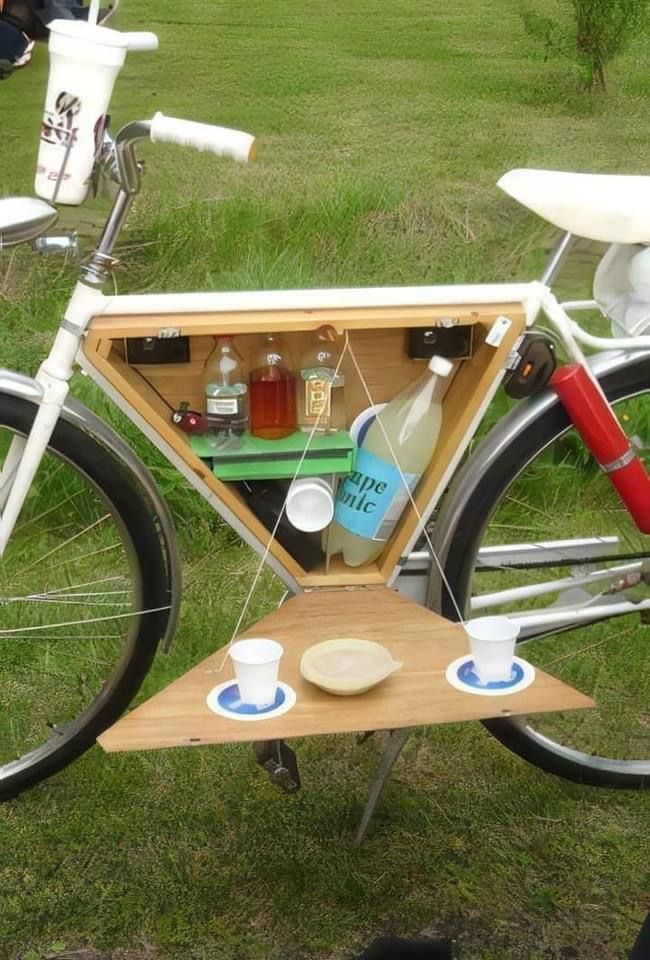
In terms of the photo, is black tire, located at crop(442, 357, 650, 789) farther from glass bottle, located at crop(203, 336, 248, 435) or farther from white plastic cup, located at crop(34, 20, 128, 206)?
white plastic cup, located at crop(34, 20, 128, 206)

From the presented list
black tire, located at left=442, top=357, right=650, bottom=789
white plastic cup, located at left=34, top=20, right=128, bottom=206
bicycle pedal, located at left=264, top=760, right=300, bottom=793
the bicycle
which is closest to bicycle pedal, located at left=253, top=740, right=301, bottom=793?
bicycle pedal, located at left=264, top=760, right=300, bottom=793

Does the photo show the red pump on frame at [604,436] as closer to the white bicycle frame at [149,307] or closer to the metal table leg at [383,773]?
the white bicycle frame at [149,307]

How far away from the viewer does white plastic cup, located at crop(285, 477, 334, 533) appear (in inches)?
67.7

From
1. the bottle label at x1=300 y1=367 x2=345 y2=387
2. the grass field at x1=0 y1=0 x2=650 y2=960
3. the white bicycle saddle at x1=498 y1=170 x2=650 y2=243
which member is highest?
the white bicycle saddle at x1=498 y1=170 x2=650 y2=243

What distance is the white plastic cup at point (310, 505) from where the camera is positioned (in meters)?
1.72

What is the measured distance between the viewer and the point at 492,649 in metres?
1.50

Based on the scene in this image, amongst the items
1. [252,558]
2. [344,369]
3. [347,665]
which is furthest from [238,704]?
[252,558]

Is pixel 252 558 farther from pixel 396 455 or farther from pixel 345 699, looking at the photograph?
pixel 345 699

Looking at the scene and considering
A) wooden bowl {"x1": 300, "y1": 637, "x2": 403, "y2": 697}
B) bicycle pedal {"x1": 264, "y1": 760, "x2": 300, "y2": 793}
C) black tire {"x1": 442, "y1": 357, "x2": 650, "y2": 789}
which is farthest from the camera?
black tire {"x1": 442, "y1": 357, "x2": 650, "y2": 789}

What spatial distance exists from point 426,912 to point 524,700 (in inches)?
22.4

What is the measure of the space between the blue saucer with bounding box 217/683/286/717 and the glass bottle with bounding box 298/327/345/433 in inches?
16.6

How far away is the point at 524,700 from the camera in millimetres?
1471

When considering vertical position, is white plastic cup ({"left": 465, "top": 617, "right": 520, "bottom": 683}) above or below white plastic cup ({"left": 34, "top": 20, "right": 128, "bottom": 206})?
below

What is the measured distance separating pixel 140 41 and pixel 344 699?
912 millimetres
